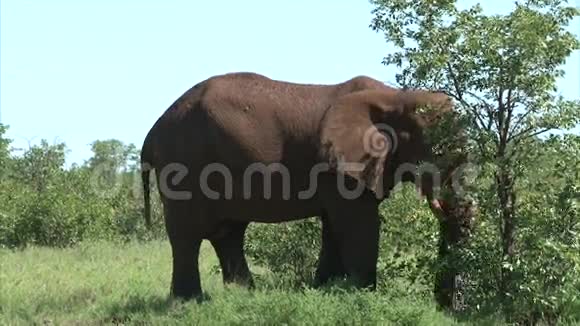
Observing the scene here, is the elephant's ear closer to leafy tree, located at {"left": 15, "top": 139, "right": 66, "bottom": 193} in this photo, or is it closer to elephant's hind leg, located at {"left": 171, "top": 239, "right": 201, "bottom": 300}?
elephant's hind leg, located at {"left": 171, "top": 239, "right": 201, "bottom": 300}

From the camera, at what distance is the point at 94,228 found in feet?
62.5

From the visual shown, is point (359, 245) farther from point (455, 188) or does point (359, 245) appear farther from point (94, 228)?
point (94, 228)

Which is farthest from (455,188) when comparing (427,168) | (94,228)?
(94,228)

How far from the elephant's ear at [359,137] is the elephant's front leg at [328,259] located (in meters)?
0.72

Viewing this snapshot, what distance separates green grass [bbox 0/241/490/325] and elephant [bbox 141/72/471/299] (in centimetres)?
65

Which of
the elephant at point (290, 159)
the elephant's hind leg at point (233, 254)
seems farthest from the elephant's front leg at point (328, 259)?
the elephant's hind leg at point (233, 254)

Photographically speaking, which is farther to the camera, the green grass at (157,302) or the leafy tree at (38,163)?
the leafy tree at (38,163)

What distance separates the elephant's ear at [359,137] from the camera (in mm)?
9539

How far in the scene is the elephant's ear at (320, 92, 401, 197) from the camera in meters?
9.54

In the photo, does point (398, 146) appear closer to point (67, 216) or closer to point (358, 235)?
point (358, 235)

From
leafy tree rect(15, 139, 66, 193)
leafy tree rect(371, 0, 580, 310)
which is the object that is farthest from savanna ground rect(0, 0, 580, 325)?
leafy tree rect(15, 139, 66, 193)

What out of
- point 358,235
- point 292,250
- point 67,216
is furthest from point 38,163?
point 358,235

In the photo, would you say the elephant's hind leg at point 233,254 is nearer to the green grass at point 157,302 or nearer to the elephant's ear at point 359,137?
the green grass at point 157,302

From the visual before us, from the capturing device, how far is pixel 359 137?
9.73 m
